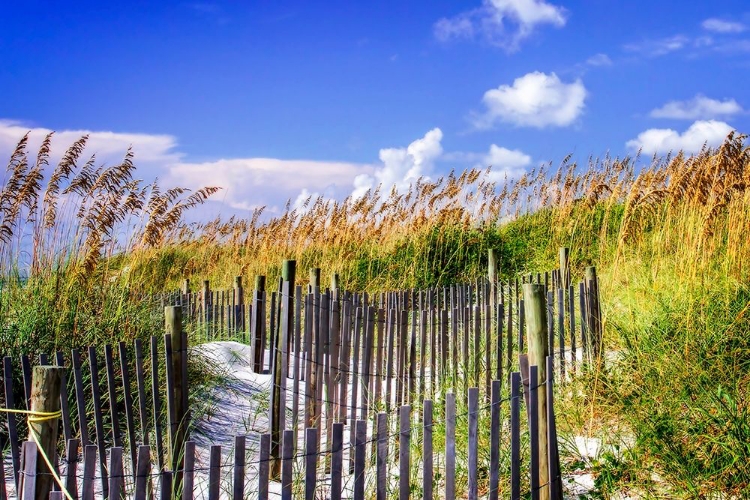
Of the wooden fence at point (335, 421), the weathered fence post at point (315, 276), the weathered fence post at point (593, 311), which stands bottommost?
the wooden fence at point (335, 421)

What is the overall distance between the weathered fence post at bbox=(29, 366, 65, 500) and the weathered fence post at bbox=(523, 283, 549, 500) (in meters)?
1.80

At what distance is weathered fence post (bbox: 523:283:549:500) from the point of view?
2846mm

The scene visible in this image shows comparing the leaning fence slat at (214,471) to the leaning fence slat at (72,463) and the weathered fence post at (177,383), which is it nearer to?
the leaning fence slat at (72,463)

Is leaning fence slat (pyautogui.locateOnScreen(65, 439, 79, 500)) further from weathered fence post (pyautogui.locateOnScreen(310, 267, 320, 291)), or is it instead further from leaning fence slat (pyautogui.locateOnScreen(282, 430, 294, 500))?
weathered fence post (pyautogui.locateOnScreen(310, 267, 320, 291))

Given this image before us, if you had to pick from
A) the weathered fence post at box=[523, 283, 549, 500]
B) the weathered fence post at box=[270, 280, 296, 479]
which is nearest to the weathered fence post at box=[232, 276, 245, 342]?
the weathered fence post at box=[270, 280, 296, 479]

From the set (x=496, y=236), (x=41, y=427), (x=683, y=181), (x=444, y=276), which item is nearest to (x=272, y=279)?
(x=444, y=276)

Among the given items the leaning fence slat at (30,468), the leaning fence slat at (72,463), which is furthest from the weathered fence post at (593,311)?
the leaning fence slat at (30,468)

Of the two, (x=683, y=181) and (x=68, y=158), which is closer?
(x=68, y=158)

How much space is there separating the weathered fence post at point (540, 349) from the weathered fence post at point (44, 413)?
5.91 feet

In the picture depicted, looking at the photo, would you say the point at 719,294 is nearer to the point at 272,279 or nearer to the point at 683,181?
the point at 683,181

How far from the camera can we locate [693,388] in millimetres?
3805

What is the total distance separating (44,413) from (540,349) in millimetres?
1882

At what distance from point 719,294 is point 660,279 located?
0.73m

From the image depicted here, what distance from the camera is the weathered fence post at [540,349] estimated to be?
2846 mm
